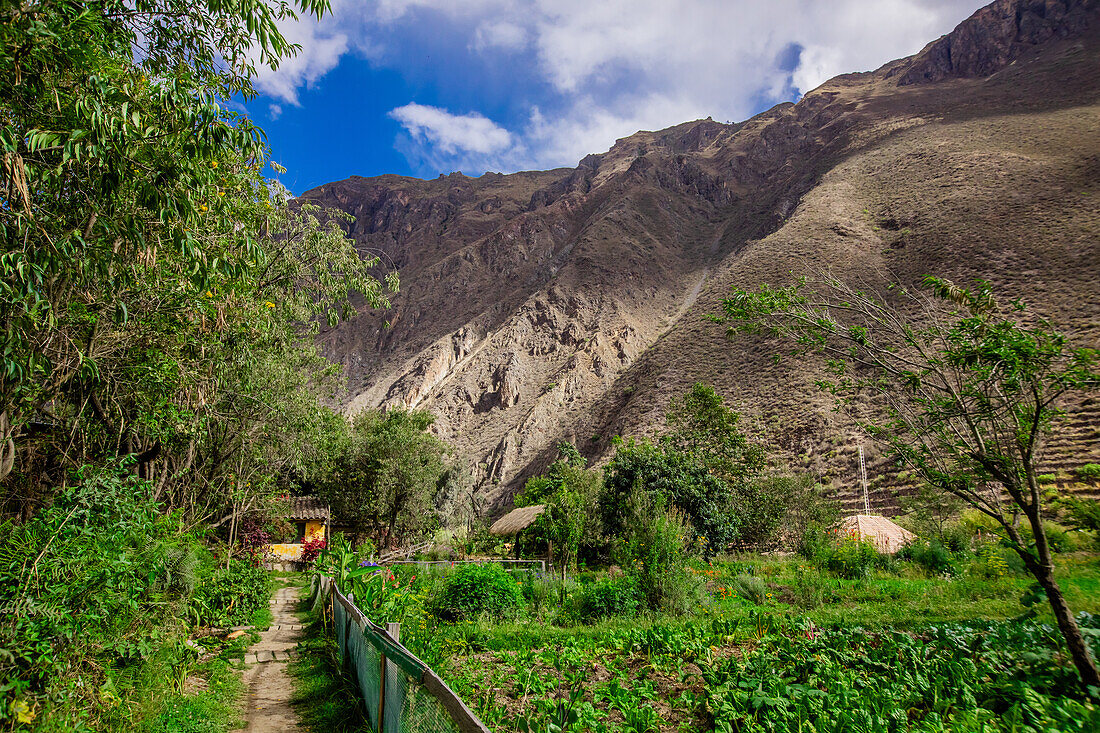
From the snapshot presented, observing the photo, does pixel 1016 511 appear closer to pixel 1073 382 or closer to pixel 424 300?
pixel 1073 382

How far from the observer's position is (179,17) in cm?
423

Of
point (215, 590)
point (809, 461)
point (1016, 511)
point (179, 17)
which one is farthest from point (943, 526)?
point (179, 17)

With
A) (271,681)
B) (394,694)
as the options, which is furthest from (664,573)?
(394,694)

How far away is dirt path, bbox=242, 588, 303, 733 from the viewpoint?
5.13m

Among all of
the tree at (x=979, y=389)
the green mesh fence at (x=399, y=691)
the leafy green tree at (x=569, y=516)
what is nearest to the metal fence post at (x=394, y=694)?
the green mesh fence at (x=399, y=691)

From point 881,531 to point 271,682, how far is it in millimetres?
19934

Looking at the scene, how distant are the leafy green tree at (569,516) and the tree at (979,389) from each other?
10723 millimetres

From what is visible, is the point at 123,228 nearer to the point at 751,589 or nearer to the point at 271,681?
the point at 271,681

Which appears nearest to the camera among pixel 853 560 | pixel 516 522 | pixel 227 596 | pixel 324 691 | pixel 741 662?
pixel 741 662

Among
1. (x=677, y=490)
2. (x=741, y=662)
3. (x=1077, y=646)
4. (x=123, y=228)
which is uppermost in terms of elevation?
(x=123, y=228)

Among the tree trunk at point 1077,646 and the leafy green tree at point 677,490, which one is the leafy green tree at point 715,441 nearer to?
the leafy green tree at point 677,490

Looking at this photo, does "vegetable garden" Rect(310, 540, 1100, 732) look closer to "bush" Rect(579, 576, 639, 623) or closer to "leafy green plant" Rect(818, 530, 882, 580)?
"bush" Rect(579, 576, 639, 623)

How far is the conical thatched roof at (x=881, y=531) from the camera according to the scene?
59.1 feet

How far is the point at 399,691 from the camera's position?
338 cm
